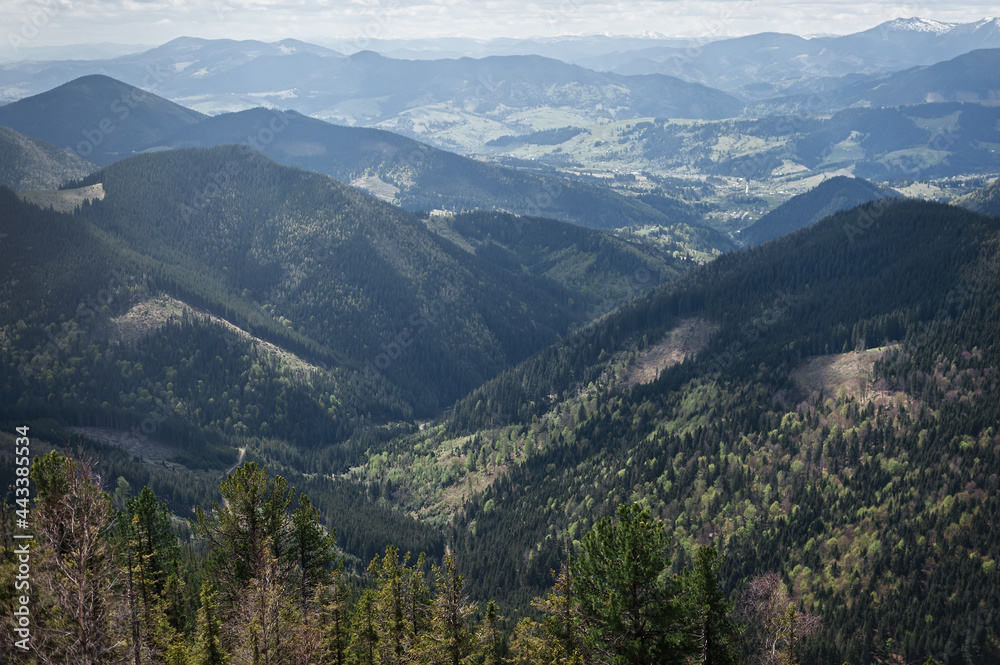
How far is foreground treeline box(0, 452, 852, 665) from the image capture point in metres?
41.7

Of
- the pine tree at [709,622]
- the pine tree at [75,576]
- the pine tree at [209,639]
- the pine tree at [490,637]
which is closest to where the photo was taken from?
the pine tree at [75,576]

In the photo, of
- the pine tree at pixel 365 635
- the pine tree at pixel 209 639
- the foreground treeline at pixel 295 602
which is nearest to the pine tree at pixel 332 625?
the foreground treeline at pixel 295 602

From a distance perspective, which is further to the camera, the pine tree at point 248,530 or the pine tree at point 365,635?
the pine tree at point 365,635

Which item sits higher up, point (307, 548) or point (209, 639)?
point (307, 548)

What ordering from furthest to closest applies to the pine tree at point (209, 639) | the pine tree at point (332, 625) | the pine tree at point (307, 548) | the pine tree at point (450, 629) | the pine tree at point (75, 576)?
1. the pine tree at point (450, 629)
2. the pine tree at point (307, 548)
3. the pine tree at point (332, 625)
4. the pine tree at point (209, 639)
5. the pine tree at point (75, 576)

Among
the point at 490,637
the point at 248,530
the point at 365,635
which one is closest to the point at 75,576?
the point at 248,530

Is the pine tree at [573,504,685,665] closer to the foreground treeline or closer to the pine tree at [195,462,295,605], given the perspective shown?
the foreground treeline

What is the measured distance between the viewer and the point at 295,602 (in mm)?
56812

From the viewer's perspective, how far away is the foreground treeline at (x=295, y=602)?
41656 mm

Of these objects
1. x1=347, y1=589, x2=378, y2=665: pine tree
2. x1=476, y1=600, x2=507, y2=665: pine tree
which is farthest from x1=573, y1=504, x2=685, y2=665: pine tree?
x1=347, y1=589, x2=378, y2=665: pine tree

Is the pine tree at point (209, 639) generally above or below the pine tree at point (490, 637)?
above

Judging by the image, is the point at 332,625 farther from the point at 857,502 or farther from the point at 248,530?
the point at 857,502

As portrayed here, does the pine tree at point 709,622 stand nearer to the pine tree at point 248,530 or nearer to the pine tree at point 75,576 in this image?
the pine tree at point 248,530

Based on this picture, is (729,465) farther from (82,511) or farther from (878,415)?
(82,511)
